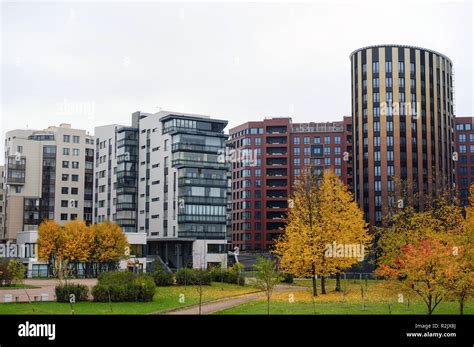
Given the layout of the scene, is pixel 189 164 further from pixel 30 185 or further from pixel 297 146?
pixel 297 146

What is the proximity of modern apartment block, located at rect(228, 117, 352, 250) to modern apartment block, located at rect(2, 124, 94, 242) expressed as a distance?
3817cm

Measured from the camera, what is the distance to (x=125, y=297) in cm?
3912

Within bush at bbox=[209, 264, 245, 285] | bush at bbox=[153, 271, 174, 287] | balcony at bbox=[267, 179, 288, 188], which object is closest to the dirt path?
bush at bbox=[153, 271, 174, 287]

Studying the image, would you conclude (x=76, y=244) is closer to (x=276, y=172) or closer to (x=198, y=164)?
(x=198, y=164)

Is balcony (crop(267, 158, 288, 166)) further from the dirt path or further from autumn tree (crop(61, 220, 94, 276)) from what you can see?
the dirt path

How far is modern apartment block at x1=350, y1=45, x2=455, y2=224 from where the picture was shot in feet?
A: 380

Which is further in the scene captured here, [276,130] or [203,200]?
[276,130]

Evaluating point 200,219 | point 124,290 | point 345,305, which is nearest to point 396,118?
point 200,219

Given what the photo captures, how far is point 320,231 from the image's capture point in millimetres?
46250

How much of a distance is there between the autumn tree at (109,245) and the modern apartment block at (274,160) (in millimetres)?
60190

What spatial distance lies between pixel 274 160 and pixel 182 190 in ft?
175

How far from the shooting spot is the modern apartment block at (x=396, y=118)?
4555 inches

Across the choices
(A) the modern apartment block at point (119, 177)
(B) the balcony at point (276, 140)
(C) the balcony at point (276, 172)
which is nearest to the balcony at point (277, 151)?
(B) the balcony at point (276, 140)
